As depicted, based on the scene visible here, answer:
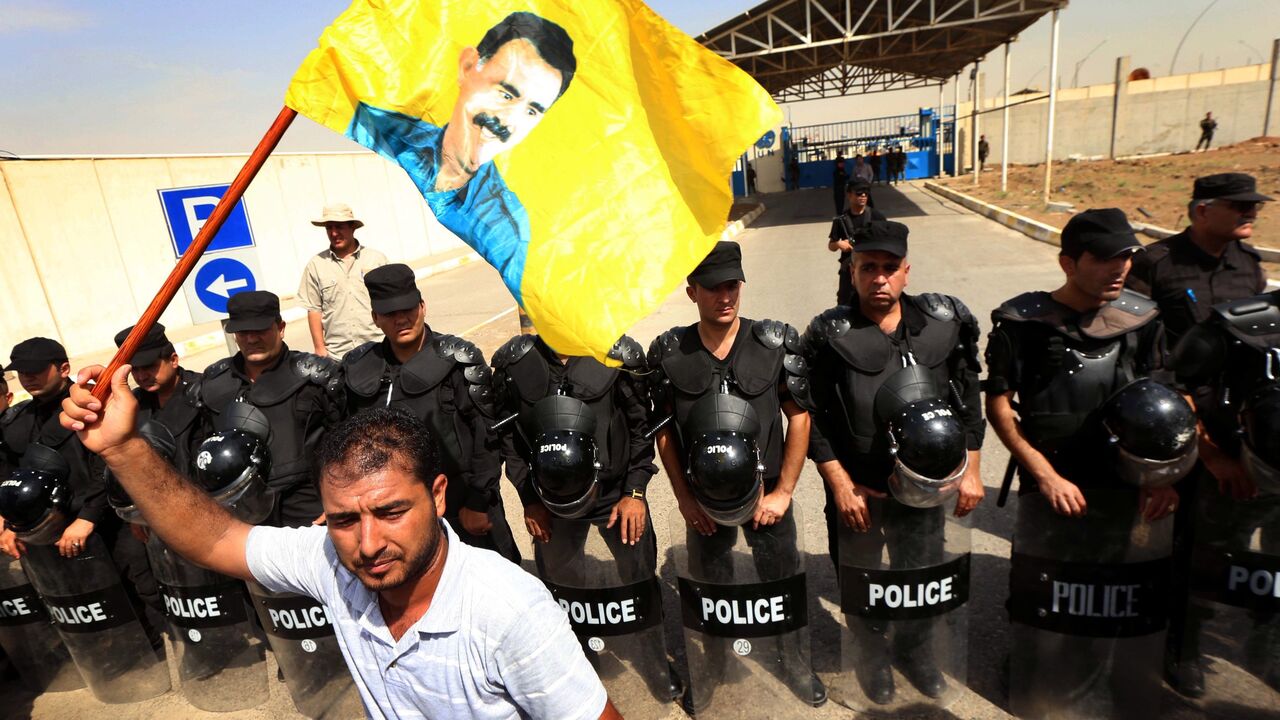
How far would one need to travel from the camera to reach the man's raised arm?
1.82 meters

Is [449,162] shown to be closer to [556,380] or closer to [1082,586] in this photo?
[556,380]

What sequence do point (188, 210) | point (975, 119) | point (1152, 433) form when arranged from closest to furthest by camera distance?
point (1152, 433) < point (188, 210) < point (975, 119)

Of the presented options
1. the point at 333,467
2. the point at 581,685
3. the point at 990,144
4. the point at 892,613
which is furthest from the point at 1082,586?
the point at 990,144

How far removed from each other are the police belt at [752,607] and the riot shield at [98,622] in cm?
288

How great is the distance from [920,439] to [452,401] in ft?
6.59

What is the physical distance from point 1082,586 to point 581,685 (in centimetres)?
212

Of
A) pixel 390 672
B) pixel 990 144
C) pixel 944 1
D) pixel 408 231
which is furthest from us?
pixel 990 144

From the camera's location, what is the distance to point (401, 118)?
2484mm

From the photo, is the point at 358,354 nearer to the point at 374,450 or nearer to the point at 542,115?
the point at 542,115

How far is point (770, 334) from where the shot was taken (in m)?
2.95

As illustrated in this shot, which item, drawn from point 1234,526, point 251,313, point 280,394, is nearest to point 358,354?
point 280,394

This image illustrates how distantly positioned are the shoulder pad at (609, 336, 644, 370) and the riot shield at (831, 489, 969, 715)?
3.57 feet

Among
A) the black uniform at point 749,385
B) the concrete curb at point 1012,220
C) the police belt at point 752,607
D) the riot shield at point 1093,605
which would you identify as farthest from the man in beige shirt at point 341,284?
the concrete curb at point 1012,220

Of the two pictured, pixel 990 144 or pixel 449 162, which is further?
pixel 990 144
